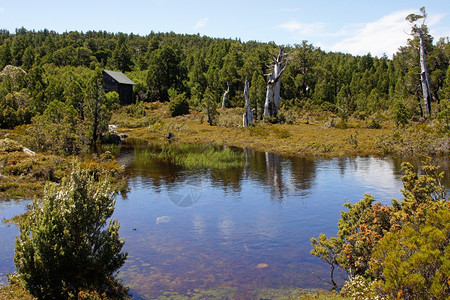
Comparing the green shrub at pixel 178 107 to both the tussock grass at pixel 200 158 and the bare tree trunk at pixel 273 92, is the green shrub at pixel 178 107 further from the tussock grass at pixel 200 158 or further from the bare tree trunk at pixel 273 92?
the tussock grass at pixel 200 158

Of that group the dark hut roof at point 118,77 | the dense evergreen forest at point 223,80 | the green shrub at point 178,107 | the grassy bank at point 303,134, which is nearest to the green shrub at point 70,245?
the grassy bank at point 303,134

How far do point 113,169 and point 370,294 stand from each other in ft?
80.9

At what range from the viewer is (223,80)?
97562 millimetres

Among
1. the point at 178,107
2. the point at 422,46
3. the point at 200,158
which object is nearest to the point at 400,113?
the point at 422,46

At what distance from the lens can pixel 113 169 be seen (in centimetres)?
3109

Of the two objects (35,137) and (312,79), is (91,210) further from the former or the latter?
(312,79)

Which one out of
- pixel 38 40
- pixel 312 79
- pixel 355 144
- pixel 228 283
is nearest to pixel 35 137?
pixel 228 283

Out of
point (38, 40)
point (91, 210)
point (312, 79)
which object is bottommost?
point (91, 210)

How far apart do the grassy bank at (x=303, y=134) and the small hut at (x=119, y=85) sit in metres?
13.7

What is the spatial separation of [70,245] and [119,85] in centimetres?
8828

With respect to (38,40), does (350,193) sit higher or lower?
lower

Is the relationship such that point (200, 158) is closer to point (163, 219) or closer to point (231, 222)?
point (163, 219)

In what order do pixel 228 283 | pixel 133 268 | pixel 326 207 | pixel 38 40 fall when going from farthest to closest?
pixel 38 40 < pixel 326 207 < pixel 133 268 < pixel 228 283

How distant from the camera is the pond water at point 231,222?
14711mm
